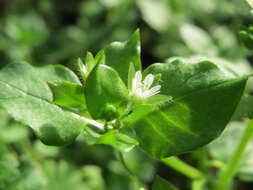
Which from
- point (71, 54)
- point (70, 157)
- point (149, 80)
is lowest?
point (70, 157)

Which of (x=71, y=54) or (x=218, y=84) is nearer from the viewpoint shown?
(x=218, y=84)

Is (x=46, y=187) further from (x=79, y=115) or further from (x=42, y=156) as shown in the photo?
(x=79, y=115)

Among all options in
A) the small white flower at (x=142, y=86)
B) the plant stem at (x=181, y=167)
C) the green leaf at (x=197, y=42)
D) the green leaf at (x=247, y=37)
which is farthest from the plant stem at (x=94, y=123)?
the green leaf at (x=197, y=42)

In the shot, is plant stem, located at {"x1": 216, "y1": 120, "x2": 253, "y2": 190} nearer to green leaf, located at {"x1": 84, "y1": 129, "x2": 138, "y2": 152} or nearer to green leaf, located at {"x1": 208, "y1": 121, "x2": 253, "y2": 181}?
green leaf, located at {"x1": 208, "y1": 121, "x2": 253, "y2": 181}

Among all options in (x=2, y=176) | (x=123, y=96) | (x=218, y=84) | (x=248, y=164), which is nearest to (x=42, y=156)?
(x=2, y=176)

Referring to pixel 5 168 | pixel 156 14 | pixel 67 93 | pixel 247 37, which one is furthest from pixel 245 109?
pixel 156 14

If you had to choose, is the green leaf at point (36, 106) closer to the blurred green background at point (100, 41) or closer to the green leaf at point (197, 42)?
the blurred green background at point (100, 41)

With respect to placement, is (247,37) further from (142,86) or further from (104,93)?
(104,93)
